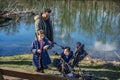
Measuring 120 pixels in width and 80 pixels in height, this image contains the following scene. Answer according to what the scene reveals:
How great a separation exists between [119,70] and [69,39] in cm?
796

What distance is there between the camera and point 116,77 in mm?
10492

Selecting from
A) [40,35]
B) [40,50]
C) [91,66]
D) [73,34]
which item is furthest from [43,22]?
[73,34]

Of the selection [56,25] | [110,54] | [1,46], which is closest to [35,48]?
[110,54]

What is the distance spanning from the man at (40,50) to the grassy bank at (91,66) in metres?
0.41

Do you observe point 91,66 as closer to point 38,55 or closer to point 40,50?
point 38,55

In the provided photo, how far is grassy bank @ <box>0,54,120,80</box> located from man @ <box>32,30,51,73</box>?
407 millimetres

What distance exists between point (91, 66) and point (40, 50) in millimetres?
2604

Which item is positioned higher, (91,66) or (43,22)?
(43,22)

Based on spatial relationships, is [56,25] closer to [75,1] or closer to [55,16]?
[55,16]

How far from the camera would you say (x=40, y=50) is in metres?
9.87

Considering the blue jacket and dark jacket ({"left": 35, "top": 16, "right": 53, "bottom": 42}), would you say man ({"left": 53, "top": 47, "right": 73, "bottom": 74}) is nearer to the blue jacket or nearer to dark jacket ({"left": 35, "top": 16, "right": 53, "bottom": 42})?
the blue jacket

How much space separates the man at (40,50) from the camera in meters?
9.73

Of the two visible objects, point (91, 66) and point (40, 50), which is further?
point (91, 66)

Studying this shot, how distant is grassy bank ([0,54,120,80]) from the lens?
1069 cm
